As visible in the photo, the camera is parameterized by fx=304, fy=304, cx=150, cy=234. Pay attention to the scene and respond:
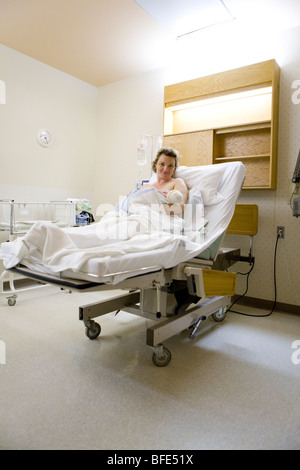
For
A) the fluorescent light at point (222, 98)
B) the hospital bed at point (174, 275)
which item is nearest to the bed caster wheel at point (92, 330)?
the hospital bed at point (174, 275)

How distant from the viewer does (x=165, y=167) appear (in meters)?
2.44

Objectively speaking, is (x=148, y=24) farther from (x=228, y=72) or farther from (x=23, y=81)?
(x=23, y=81)

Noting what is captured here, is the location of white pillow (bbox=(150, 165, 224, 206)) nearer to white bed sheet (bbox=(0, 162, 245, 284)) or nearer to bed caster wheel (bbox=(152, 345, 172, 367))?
white bed sheet (bbox=(0, 162, 245, 284))

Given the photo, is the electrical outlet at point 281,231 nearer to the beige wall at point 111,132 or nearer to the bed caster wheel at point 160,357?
the beige wall at point 111,132

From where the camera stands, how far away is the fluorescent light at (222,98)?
8.80 ft

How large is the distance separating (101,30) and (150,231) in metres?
2.08

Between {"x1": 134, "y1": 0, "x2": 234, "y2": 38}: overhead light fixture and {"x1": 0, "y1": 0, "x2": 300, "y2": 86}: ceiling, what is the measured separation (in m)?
0.05

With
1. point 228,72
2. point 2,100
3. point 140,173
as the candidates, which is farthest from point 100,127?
point 228,72

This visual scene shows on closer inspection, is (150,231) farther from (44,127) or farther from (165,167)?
(44,127)

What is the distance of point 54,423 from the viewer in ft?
3.81

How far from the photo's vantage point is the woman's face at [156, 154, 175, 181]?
244cm

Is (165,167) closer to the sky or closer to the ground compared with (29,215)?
closer to the sky

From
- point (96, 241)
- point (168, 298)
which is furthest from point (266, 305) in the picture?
point (96, 241)

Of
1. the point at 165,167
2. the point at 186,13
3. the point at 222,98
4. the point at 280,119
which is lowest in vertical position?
the point at 165,167
